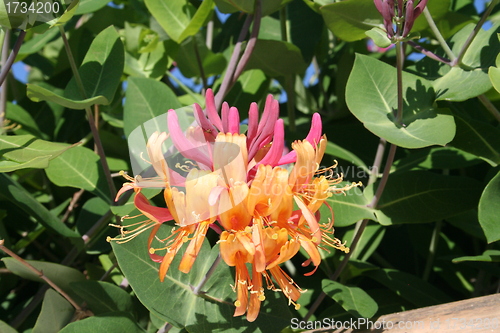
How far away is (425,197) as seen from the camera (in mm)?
979

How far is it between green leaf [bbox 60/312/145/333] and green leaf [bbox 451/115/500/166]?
694 millimetres

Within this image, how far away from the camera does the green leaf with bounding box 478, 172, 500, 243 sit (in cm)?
82

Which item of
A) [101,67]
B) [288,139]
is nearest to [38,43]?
[101,67]

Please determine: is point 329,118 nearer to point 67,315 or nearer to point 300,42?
point 300,42

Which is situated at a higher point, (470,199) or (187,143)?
(187,143)

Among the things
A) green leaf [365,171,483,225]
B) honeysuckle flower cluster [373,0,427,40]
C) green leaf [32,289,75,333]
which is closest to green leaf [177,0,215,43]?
honeysuckle flower cluster [373,0,427,40]

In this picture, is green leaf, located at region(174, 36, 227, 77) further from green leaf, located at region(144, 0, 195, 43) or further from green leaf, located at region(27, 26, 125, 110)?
green leaf, located at region(27, 26, 125, 110)

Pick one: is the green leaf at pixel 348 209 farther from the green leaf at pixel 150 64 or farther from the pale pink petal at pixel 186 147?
the green leaf at pixel 150 64

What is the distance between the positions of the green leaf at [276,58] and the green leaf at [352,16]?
124mm

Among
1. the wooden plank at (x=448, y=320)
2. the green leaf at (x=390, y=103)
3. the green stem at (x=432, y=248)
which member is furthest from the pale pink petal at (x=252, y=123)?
the green stem at (x=432, y=248)

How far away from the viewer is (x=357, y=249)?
3.64 ft

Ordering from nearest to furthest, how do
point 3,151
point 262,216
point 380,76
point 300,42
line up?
point 262,216 → point 3,151 → point 380,76 → point 300,42

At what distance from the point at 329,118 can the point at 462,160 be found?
0.38m

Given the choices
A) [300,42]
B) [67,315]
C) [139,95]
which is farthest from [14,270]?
[300,42]
